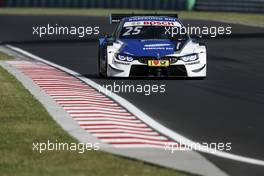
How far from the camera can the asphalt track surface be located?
11133mm

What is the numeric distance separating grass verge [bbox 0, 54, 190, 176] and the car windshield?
6.93m

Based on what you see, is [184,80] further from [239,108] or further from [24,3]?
[24,3]

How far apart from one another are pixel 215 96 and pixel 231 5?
45.9 meters

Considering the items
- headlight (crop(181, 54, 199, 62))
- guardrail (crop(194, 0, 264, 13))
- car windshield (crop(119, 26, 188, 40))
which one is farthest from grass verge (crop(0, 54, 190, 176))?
guardrail (crop(194, 0, 264, 13))

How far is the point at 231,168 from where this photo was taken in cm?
926

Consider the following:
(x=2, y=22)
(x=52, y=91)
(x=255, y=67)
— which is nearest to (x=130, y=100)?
(x=52, y=91)

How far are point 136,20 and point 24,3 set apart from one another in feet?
159

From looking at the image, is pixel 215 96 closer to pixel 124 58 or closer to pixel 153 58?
pixel 153 58

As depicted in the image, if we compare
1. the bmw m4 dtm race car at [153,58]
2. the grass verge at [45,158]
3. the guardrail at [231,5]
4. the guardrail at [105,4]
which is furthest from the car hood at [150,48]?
the guardrail at [105,4]

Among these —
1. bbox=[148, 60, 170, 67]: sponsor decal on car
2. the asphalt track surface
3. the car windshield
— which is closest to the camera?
the asphalt track surface

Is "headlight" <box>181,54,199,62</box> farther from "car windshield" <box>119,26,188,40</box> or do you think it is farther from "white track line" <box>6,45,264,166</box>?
"white track line" <box>6,45,264,166</box>

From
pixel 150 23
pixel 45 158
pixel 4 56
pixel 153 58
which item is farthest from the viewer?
pixel 4 56

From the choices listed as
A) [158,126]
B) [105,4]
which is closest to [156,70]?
[158,126]

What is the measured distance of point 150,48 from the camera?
1823 centimetres
